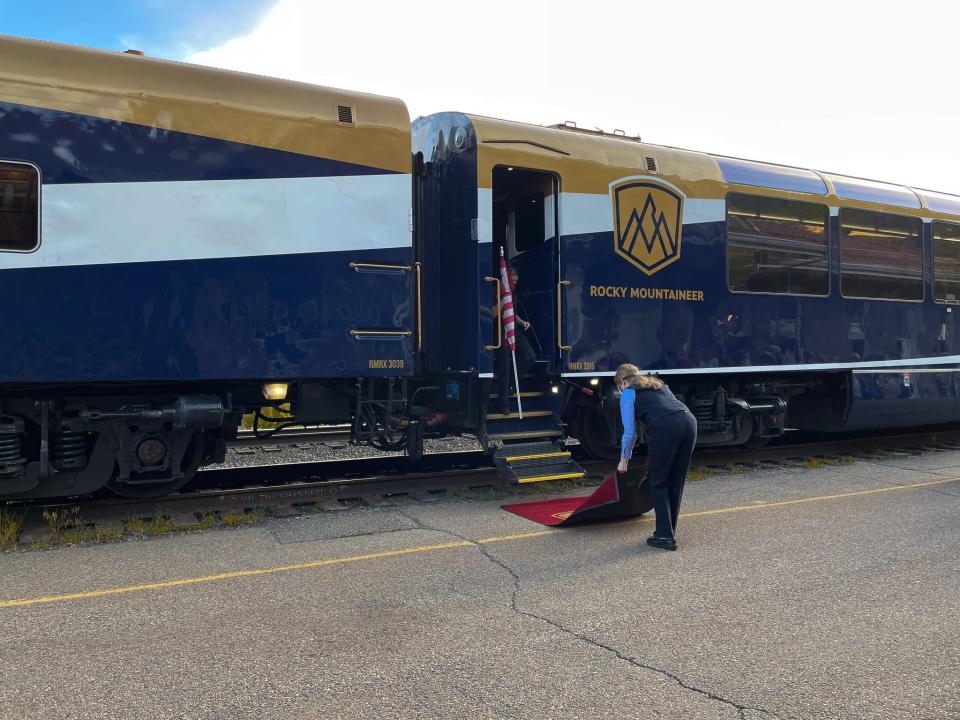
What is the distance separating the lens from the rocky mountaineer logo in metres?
7.83

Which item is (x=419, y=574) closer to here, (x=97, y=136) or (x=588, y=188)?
(x=97, y=136)

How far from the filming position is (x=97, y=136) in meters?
5.54

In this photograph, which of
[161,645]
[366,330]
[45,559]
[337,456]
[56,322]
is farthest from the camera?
[337,456]

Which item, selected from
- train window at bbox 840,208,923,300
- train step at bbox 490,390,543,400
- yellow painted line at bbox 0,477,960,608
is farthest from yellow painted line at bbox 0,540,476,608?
train window at bbox 840,208,923,300

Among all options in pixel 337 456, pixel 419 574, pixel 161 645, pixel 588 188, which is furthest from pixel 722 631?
pixel 337 456

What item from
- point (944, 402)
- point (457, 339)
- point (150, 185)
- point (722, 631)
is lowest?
point (722, 631)

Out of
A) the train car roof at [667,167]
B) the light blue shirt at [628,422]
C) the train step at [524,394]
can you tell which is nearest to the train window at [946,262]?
the train car roof at [667,167]

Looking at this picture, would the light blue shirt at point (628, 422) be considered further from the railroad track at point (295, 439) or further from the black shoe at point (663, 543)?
the railroad track at point (295, 439)

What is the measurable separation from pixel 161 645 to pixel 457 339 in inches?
169

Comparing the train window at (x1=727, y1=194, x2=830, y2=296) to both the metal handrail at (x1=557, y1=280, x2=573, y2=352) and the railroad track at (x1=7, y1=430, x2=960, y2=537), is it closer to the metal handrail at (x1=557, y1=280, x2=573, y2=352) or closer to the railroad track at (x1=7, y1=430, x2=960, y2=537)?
the railroad track at (x1=7, y1=430, x2=960, y2=537)

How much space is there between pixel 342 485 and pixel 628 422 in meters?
2.87

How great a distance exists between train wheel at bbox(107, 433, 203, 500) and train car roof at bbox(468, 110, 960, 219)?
3.75 m

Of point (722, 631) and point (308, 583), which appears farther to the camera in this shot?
point (308, 583)

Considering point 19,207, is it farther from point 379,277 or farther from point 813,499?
point 813,499
